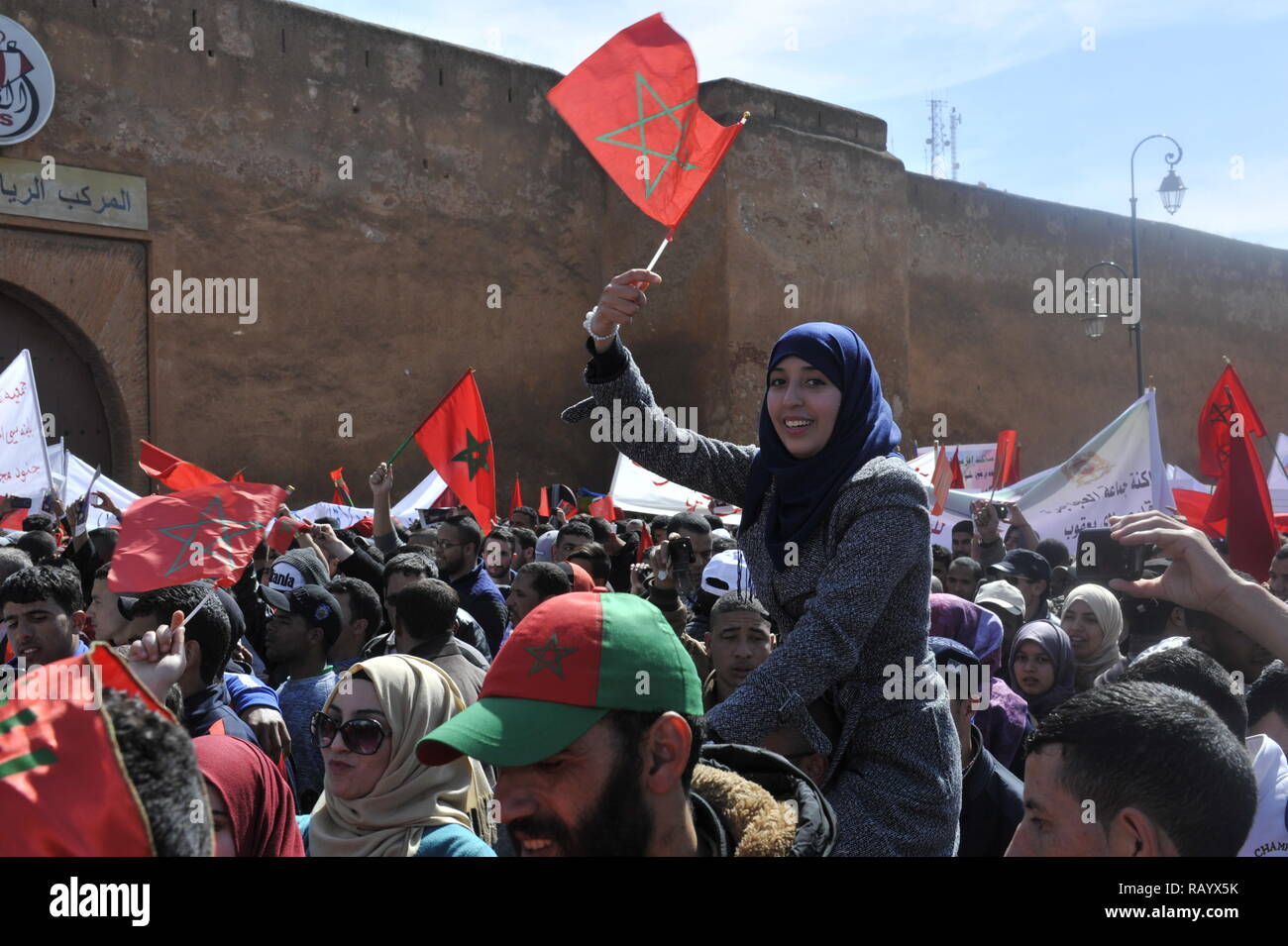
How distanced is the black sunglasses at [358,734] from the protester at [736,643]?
5.11 feet

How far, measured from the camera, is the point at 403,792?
2.59 m

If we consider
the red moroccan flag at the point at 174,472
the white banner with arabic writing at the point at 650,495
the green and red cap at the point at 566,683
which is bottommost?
the green and red cap at the point at 566,683

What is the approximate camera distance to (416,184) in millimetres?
17344

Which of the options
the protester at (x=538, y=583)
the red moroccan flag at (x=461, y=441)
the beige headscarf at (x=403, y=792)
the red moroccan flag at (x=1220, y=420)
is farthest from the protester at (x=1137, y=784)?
the red moroccan flag at (x=1220, y=420)

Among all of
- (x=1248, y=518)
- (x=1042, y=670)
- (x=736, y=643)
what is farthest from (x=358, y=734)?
(x=1248, y=518)

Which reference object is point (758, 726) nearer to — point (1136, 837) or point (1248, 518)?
point (1136, 837)

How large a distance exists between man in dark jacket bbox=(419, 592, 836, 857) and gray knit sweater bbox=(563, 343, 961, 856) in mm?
228

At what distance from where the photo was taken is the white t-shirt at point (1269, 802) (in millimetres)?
2375

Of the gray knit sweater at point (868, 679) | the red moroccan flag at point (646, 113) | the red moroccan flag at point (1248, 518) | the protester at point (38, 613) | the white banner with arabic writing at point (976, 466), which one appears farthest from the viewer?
the white banner with arabic writing at point (976, 466)

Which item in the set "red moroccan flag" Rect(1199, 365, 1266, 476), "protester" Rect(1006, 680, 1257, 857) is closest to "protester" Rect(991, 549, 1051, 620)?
"red moroccan flag" Rect(1199, 365, 1266, 476)

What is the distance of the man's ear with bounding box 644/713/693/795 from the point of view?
5.29 ft

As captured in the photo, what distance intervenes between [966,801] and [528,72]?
16.4 metres

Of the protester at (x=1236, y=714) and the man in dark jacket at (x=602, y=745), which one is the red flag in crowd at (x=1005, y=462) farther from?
the man in dark jacket at (x=602, y=745)
